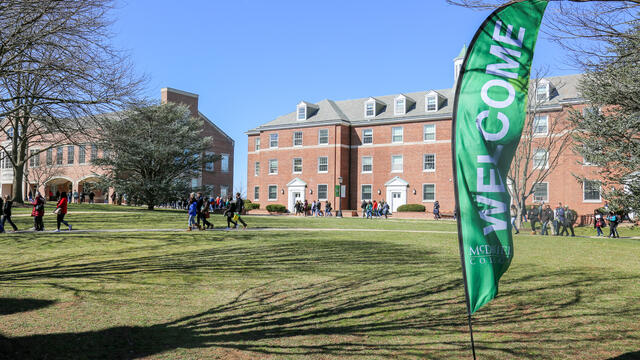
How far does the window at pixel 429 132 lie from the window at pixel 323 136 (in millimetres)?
9587

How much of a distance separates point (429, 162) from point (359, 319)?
39.0 m

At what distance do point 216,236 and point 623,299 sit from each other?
13112mm

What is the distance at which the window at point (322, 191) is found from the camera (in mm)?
48625

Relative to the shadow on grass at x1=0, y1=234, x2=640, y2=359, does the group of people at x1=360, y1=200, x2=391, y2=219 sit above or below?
above

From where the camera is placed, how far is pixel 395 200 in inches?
1823

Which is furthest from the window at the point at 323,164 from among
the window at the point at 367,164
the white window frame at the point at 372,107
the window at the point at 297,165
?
the white window frame at the point at 372,107

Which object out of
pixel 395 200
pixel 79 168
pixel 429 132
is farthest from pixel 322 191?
pixel 79 168

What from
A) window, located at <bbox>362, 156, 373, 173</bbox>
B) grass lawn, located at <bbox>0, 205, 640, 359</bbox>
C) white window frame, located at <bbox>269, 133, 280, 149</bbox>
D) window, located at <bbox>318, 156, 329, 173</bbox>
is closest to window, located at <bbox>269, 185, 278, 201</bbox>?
white window frame, located at <bbox>269, 133, 280, 149</bbox>

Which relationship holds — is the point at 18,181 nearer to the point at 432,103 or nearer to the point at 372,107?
the point at 372,107

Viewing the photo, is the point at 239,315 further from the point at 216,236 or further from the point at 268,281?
the point at 216,236

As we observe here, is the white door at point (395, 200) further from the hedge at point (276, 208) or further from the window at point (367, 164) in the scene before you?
the hedge at point (276, 208)

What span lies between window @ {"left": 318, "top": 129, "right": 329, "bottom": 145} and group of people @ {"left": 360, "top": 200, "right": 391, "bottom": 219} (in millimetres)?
7915

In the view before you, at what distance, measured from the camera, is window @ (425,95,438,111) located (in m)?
45.2

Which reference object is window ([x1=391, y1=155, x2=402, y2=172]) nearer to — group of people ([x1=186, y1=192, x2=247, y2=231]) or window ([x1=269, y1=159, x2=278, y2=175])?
window ([x1=269, y1=159, x2=278, y2=175])
